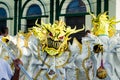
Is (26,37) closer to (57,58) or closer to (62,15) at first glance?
(57,58)

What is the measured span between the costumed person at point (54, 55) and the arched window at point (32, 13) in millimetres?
8785

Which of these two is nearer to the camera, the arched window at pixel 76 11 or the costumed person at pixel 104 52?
the costumed person at pixel 104 52

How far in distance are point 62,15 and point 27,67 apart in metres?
7.99

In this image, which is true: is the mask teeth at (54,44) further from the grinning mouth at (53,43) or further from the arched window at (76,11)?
the arched window at (76,11)

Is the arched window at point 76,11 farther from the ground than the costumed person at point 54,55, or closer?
farther from the ground

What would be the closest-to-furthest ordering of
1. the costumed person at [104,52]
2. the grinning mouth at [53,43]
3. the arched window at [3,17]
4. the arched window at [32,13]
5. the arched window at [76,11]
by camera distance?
the costumed person at [104,52], the grinning mouth at [53,43], the arched window at [76,11], the arched window at [32,13], the arched window at [3,17]

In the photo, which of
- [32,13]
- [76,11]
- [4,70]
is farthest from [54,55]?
[32,13]

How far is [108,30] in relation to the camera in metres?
7.55

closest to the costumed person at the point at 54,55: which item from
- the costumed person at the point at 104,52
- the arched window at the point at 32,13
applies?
the costumed person at the point at 104,52

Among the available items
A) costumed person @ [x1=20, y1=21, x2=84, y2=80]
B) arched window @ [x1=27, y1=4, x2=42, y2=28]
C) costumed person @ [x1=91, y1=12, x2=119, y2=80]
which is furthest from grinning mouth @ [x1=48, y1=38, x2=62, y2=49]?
arched window @ [x1=27, y1=4, x2=42, y2=28]

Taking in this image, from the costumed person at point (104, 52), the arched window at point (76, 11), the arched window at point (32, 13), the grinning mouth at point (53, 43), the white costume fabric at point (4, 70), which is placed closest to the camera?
the white costume fabric at point (4, 70)

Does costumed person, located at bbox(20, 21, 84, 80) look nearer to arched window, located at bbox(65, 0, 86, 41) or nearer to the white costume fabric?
the white costume fabric

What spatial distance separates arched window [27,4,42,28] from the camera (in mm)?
16438

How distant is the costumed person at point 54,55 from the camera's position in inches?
289
